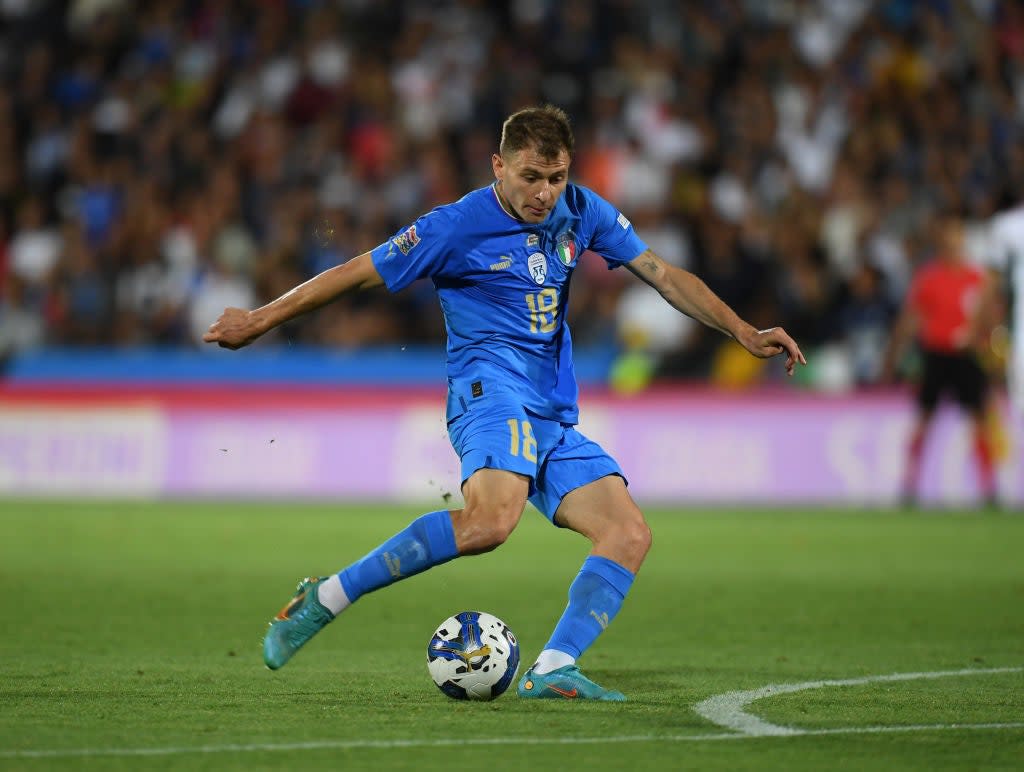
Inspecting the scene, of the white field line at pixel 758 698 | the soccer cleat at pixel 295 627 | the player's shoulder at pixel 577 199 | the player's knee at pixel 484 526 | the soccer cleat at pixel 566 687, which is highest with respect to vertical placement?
the player's shoulder at pixel 577 199

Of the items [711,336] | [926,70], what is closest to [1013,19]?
[926,70]

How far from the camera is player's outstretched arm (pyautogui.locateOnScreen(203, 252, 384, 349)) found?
19.9ft

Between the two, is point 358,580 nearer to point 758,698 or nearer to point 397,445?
point 758,698

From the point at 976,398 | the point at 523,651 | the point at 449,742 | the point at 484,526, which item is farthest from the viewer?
the point at 976,398

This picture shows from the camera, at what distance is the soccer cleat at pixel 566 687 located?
6.19 m

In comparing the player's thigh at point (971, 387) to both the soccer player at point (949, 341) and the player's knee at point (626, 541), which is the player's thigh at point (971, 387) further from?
the player's knee at point (626, 541)

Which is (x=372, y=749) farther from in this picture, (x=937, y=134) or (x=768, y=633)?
(x=937, y=134)

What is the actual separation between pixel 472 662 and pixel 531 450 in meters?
0.80

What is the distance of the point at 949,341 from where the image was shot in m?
16.0

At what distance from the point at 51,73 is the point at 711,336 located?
9343mm

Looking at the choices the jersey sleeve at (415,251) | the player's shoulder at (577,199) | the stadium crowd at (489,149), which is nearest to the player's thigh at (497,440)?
the jersey sleeve at (415,251)

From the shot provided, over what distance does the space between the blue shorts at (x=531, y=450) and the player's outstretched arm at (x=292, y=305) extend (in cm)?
64

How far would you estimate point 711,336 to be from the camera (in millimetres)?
18234

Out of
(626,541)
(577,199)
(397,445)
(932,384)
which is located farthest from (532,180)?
(397,445)
